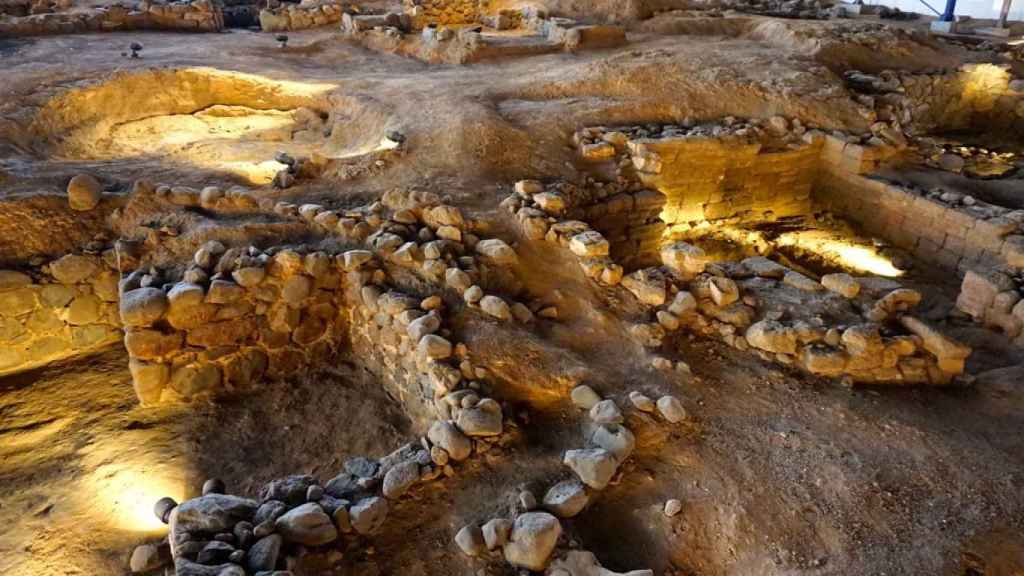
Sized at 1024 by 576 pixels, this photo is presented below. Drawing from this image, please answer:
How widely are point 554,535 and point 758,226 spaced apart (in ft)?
18.2

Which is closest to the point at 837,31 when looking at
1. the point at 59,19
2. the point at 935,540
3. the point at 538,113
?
the point at 538,113

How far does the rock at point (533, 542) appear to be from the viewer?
273 centimetres

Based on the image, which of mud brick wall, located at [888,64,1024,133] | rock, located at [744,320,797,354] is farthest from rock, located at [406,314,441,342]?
mud brick wall, located at [888,64,1024,133]

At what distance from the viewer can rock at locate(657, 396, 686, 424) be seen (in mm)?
3438

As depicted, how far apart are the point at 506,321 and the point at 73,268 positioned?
3.45m

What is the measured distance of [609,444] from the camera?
3.26m

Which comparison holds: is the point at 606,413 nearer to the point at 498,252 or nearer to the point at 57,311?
the point at 498,252

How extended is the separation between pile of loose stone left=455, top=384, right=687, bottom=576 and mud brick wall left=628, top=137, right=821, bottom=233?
339 cm

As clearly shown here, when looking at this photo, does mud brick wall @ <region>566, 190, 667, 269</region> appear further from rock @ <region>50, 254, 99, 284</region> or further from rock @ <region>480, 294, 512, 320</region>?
rock @ <region>50, 254, 99, 284</region>

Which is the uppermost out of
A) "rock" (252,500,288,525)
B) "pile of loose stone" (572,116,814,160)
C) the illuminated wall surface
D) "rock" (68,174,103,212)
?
the illuminated wall surface

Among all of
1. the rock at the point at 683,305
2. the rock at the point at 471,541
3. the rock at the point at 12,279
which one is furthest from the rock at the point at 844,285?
the rock at the point at 12,279

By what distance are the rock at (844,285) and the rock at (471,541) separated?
2955 mm

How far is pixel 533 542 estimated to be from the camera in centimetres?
274

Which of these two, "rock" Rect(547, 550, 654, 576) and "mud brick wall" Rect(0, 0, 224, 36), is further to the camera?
"mud brick wall" Rect(0, 0, 224, 36)
